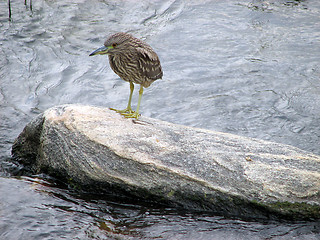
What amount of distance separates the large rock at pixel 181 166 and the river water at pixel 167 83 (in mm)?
178

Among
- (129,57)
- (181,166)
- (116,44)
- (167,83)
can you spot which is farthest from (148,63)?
(167,83)

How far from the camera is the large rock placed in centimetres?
412

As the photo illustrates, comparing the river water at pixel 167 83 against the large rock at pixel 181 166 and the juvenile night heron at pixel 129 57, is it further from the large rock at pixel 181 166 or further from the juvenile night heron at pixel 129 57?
the juvenile night heron at pixel 129 57

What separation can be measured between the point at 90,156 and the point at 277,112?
163 inches

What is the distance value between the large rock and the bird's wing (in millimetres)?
890

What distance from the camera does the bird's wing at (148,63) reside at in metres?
5.33

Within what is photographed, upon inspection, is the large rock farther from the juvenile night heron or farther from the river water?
the juvenile night heron

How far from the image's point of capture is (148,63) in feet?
17.8

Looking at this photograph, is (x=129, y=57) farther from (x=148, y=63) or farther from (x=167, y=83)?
(x=167, y=83)

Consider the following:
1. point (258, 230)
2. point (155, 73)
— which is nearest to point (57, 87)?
point (155, 73)

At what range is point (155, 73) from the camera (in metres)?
5.67

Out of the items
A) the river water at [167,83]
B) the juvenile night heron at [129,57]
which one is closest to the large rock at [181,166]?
the river water at [167,83]

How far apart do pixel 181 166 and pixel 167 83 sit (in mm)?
4122

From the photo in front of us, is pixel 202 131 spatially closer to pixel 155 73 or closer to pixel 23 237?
pixel 155 73
